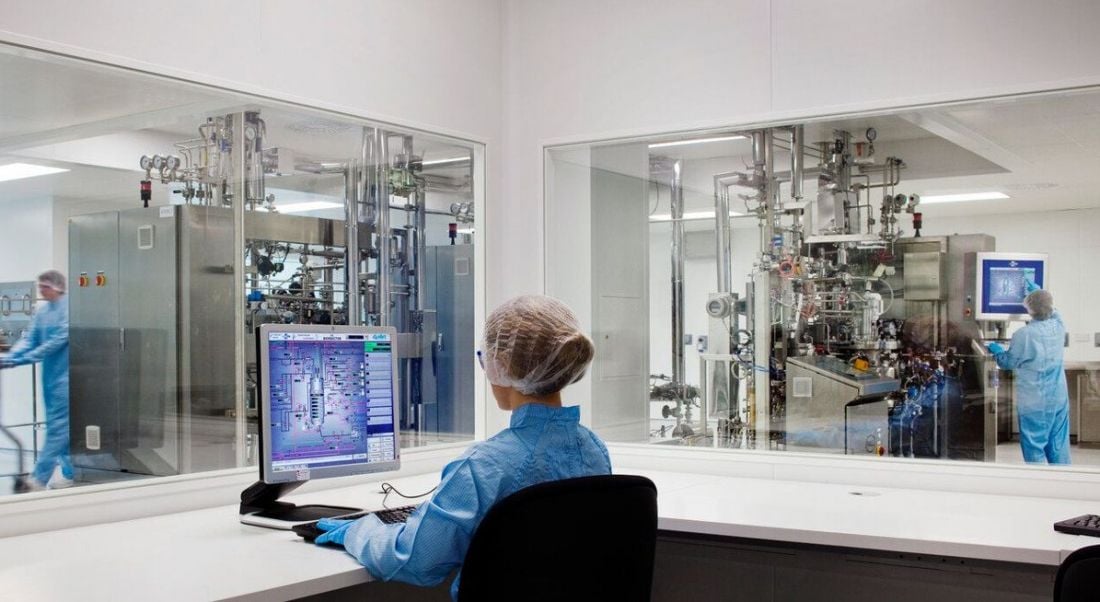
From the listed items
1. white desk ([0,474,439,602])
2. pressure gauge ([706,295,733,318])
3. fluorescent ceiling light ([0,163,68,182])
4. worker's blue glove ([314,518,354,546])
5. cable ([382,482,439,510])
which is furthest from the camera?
pressure gauge ([706,295,733,318])

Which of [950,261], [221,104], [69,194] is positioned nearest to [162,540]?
[221,104]

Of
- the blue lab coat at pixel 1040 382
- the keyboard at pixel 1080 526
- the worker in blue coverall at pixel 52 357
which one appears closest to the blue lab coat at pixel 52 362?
the worker in blue coverall at pixel 52 357

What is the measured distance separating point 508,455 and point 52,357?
2581 mm

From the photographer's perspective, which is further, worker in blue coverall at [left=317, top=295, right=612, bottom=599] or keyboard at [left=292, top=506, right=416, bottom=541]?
keyboard at [left=292, top=506, right=416, bottom=541]

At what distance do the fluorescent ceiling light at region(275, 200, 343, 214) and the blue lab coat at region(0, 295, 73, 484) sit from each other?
35.3 inches

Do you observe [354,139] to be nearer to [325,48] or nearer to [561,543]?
[325,48]

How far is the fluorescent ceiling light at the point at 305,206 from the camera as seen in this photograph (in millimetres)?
3797

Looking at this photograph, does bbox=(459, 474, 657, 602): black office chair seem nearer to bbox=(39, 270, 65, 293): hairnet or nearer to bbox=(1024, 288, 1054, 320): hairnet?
bbox=(1024, 288, 1054, 320): hairnet

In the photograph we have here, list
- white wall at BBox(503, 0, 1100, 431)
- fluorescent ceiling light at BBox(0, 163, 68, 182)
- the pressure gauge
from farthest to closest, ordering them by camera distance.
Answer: the pressure gauge → fluorescent ceiling light at BBox(0, 163, 68, 182) → white wall at BBox(503, 0, 1100, 431)

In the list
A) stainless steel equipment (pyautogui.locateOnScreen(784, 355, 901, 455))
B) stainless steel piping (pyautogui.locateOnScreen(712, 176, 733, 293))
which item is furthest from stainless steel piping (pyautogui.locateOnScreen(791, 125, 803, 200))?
stainless steel equipment (pyautogui.locateOnScreen(784, 355, 901, 455))

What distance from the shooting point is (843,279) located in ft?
14.1

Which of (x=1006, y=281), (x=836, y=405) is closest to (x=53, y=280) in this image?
(x=836, y=405)

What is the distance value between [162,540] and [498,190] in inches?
73.2

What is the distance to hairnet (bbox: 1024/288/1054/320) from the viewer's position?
10.9ft
